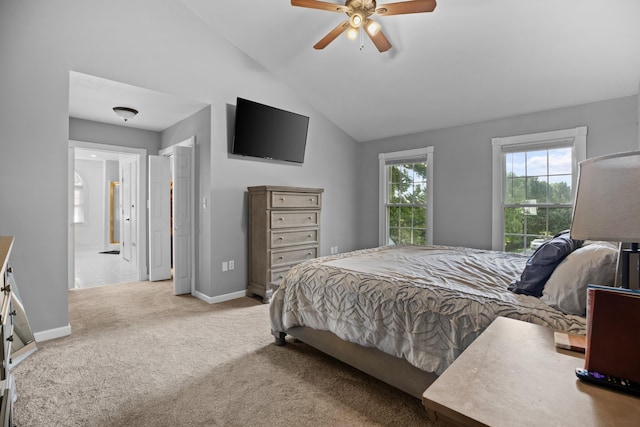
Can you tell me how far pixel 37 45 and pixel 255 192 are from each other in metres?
2.30

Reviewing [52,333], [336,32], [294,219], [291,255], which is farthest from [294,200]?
[52,333]

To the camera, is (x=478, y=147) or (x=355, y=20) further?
(x=478, y=147)

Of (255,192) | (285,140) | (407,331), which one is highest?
(285,140)

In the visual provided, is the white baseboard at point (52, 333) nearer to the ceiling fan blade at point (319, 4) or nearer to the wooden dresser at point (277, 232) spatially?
the wooden dresser at point (277, 232)

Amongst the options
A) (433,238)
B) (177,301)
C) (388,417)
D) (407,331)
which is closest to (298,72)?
(433,238)

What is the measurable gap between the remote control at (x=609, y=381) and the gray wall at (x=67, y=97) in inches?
139

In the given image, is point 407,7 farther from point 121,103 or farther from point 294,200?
point 121,103

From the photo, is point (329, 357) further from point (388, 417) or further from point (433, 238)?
point (433, 238)

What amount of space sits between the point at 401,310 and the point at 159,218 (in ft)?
13.8

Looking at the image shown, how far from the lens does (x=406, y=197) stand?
4988mm

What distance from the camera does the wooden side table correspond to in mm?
657

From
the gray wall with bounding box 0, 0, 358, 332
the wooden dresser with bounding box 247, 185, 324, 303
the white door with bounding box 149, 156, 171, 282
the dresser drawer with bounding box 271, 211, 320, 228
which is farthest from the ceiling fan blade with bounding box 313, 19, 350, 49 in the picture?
the white door with bounding box 149, 156, 171, 282

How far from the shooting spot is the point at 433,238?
15.0 ft

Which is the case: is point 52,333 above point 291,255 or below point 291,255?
below
